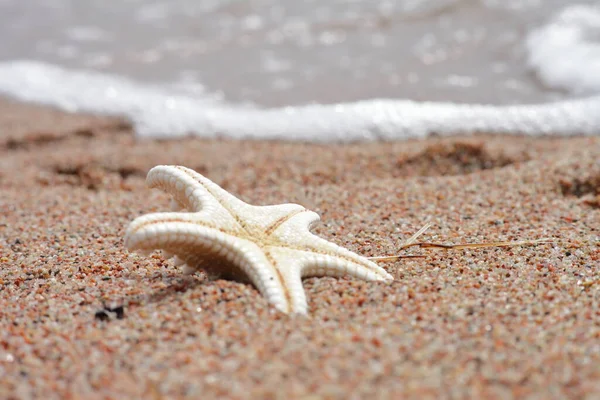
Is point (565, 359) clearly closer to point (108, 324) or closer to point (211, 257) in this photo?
point (211, 257)

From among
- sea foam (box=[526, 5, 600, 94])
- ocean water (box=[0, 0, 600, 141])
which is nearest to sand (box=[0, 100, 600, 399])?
ocean water (box=[0, 0, 600, 141])

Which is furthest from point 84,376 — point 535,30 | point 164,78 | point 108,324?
point 535,30

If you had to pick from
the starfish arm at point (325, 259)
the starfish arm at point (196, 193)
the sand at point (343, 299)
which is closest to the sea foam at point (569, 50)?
the sand at point (343, 299)

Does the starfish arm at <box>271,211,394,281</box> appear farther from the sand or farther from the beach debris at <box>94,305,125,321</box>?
the beach debris at <box>94,305,125,321</box>

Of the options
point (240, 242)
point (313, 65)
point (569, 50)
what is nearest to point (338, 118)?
point (313, 65)

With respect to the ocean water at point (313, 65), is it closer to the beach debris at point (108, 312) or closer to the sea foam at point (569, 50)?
the sea foam at point (569, 50)

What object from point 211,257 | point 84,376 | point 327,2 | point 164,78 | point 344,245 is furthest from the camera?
point 327,2
